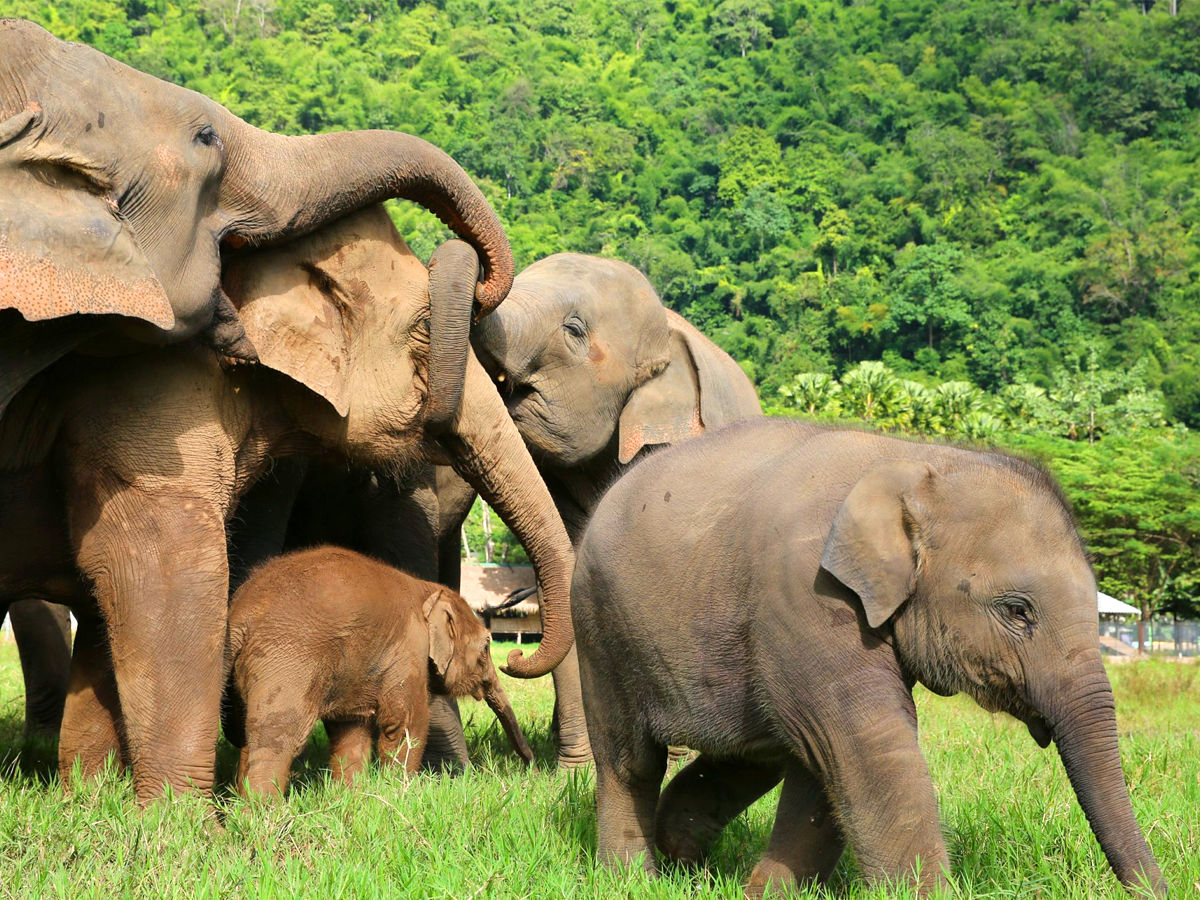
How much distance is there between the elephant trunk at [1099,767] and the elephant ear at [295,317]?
333 cm

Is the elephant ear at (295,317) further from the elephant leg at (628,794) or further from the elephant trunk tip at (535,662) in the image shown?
the elephant leg at (628,794)

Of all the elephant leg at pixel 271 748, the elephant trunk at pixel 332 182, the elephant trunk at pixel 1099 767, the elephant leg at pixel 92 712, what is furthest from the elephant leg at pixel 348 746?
the elephant trunk at pixel 1099 767

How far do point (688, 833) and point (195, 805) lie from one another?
1.77 meters

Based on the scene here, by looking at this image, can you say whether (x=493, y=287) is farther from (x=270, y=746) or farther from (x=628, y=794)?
(x=628, y=794)

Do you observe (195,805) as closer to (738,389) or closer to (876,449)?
(876,449)

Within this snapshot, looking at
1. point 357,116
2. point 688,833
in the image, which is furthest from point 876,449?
Result: point 357,116

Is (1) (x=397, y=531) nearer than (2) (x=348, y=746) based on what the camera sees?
No

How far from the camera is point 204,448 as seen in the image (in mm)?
6102

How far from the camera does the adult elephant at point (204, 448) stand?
5891 mm

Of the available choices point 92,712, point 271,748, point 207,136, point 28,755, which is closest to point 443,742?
point 271,748

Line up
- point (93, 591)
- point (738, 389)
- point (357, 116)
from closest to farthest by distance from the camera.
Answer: point (93, 591) < point (738, 389) < point (357, 116)

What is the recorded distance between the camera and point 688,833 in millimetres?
5441

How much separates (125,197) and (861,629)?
2.93 meters

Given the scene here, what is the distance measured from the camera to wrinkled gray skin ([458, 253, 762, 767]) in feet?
28.0
